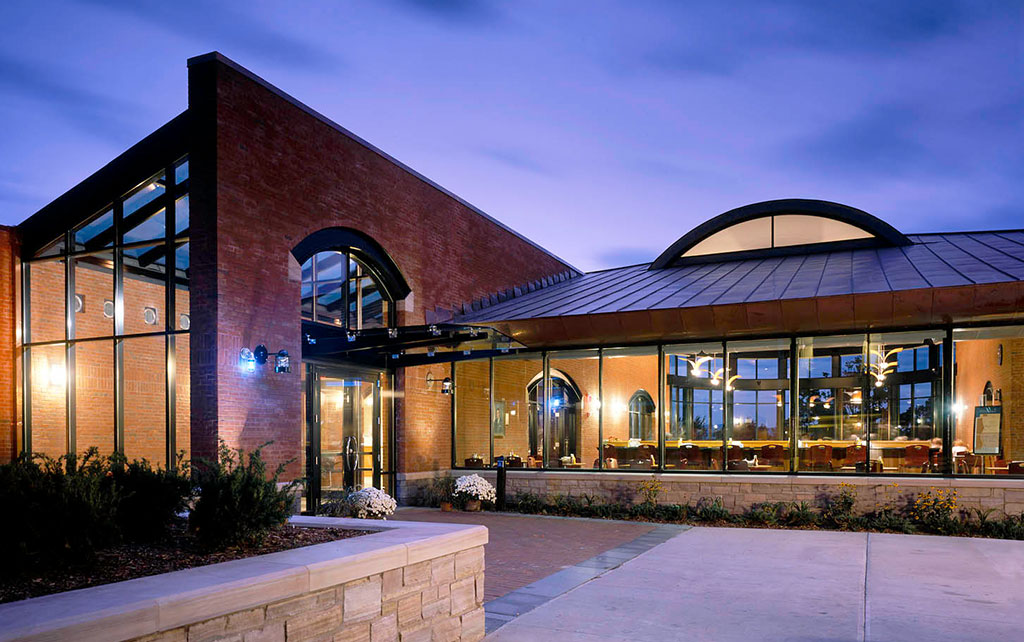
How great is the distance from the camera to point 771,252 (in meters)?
18.6

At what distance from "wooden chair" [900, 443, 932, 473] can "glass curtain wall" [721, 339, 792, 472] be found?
1946 mm

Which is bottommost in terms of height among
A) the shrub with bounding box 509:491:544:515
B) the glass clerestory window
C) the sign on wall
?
the shrub with bounding box 509:491:544:515

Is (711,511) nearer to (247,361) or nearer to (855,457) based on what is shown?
(855,457)

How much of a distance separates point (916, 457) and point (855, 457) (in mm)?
990

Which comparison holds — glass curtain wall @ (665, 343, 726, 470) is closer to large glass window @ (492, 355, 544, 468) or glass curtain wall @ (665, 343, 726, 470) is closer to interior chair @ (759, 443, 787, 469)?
interior chair @ (759, 443, 787, 469)

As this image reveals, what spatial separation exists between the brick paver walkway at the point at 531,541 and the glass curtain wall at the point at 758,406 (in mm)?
2635

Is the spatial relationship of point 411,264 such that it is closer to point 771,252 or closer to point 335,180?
point 335,180

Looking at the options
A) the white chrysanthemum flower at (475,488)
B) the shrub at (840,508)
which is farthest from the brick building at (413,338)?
the white chrysanthemum flower at (475,488)

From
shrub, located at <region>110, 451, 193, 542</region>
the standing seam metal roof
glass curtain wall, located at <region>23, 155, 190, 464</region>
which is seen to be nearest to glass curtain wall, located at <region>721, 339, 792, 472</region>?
the standing seam metal roof

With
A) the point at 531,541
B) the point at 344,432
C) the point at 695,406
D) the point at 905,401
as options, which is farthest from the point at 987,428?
the point at 344,432

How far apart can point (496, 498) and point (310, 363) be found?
15.9 ft

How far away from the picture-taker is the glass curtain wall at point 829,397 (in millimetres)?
14078

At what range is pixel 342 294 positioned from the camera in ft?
48.6

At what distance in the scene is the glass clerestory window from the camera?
13.8 m
